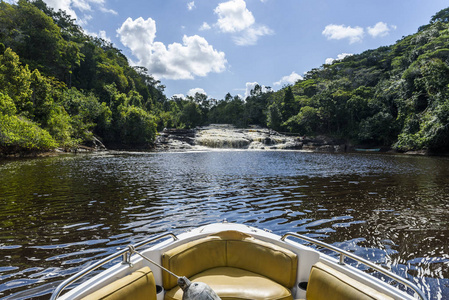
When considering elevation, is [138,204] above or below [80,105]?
below

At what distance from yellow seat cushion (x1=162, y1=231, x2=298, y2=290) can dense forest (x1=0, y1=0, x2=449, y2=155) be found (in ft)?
89.6

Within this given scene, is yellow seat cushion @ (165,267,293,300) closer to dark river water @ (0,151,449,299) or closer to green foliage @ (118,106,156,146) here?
dark river water @ (0,151,449,299)

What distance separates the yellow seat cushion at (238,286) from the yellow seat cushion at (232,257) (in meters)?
0.09

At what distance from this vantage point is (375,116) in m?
49.5

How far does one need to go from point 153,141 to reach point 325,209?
45966 millimetres

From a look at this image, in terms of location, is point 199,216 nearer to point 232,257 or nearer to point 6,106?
point 232,257

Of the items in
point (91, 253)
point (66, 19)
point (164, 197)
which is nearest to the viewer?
point (91, 253)

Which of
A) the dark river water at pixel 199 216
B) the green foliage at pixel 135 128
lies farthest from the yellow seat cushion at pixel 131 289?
the green foliage at pixel 135 128

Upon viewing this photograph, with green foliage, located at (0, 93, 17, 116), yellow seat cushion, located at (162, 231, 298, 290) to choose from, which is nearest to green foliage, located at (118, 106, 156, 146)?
green foliage, located at (0, 93, 17, 116)

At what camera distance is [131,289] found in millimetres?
2719

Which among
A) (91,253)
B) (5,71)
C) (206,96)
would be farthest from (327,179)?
(206,96)

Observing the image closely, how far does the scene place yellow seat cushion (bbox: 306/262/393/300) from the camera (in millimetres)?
2591

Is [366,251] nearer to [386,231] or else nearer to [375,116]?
[386,231]

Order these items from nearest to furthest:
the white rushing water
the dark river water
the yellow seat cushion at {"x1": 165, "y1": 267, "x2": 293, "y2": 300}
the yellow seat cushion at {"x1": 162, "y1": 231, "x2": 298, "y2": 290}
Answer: the yellow seat cushion at {"x1": 165, "y1": 267, "x2": 293, "y2": 300} → the yellow seat cushion at {"x1": 162, "y1": 231, "x2": 298, "y2": 290} → the dark river water → the white rushing water
